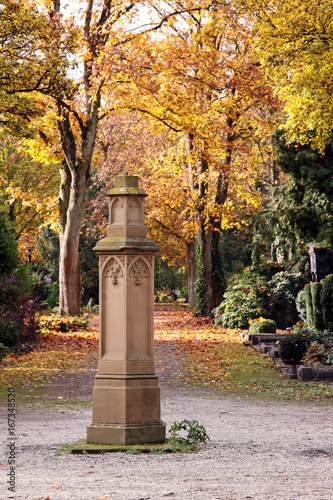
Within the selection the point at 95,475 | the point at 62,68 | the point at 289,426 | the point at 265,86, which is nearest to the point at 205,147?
the point at 265,86

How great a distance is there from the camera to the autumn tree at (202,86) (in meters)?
21.4

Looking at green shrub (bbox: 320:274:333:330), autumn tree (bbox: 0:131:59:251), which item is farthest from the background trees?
autumn tree (bbox: 0:131:59:251)

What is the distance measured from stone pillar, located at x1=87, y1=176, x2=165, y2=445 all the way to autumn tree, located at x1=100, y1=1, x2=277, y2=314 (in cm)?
1500

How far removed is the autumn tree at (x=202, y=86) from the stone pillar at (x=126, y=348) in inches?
591

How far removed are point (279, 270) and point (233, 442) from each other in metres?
16.9

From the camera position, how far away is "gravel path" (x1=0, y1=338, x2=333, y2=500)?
Result: 470cm

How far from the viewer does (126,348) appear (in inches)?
253

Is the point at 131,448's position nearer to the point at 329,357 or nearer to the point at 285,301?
the point at 329,357

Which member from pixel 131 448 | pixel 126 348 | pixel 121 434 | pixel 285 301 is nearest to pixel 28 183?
pixel 285 301

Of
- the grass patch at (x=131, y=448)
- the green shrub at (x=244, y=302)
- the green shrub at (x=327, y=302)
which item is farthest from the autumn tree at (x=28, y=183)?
the grass patch at (x=131, y=448)

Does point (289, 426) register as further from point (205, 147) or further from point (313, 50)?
point (205, 147)

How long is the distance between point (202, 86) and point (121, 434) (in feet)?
57.0

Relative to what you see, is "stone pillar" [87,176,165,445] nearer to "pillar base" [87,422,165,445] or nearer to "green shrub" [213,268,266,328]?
"pillar base" [87,422,165,445]

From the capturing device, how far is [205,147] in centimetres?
2248
